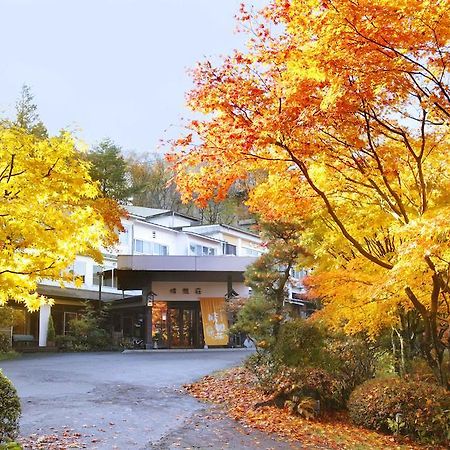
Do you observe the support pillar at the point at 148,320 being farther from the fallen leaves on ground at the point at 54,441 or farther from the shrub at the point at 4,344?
the fallen leaves on ground at the point at 54,441

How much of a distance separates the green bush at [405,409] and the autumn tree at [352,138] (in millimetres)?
864

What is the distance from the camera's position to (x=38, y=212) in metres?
6.02

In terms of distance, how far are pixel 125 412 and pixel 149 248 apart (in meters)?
26.7

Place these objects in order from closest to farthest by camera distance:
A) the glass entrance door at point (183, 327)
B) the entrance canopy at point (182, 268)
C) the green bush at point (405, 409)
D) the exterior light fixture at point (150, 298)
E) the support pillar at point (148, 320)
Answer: the green bush at point (405, 409)
the entrance canopy at point (182, 268)
the support pillar at point (148, 320)
the exterior light fixture at point (150, 298)
the glass entrance door at point (183, 327)

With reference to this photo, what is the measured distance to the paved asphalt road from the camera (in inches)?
316

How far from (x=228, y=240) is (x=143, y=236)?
7416 millimetres

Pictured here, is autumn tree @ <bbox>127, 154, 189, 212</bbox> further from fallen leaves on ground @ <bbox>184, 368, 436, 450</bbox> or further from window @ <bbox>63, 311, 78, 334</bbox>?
fallen leaves on ground @ <bbox>184, 368, 436, 450</bbox>

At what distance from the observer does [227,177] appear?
8.56 meters

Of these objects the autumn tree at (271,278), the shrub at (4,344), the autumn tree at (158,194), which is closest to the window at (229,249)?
the autumn tree at (158,194)

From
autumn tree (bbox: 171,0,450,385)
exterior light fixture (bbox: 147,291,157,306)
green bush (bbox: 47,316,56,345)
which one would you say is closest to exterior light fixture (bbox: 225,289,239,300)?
exterior light fixture (bbox: 147,291,157,306)

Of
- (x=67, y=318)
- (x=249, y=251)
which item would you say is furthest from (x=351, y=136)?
(x=249, y=251)

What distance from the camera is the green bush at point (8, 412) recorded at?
21.7 ft

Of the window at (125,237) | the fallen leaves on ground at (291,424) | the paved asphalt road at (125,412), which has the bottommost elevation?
the fallen leaves on ground at (291,424)

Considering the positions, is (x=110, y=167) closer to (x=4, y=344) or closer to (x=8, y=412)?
(x=4, y=344)
